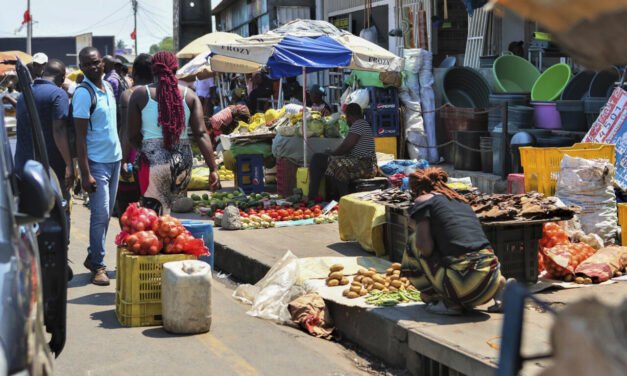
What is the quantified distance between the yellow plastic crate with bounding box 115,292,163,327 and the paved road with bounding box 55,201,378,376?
6 cm

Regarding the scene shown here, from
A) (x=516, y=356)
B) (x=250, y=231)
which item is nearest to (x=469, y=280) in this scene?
(x=516, y=356)

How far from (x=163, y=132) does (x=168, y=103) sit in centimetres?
27

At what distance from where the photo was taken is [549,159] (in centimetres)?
981

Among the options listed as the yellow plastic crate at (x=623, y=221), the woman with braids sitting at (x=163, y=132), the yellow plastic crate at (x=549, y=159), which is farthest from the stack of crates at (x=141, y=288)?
the yellow plastic crate at (x=623, y=221)

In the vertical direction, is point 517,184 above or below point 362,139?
below

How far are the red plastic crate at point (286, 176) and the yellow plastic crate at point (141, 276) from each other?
6.70 meters

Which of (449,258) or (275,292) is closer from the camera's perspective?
(449,258)

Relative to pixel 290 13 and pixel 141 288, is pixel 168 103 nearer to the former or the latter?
pixel 141 288

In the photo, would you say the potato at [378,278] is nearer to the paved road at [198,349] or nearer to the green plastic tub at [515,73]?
the paved road at [198,349]

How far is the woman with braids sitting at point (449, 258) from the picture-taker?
272 inches

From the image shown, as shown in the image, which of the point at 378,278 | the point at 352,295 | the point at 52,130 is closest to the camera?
the point at 352,295

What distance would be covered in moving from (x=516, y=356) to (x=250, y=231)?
8.92 m

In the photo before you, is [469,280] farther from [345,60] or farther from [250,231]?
[345,60]

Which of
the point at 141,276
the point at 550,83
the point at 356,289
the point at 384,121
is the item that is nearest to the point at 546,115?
the point at 550,83
